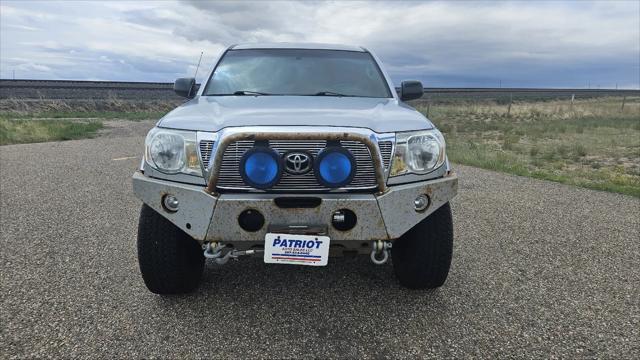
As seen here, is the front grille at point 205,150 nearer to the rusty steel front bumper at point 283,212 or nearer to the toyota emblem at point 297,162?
the rusty steel front bumper at point 283,212

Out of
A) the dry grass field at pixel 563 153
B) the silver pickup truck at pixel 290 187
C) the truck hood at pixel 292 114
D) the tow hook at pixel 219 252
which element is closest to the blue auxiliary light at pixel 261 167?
the silver pickup truck at pixel 290 187

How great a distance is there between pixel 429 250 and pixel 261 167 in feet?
3.72

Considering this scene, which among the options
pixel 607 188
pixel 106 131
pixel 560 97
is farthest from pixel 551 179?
pixel 560 97

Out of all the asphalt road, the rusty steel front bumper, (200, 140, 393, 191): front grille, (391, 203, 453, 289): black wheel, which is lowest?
the asphalt road

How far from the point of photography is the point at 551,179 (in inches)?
293

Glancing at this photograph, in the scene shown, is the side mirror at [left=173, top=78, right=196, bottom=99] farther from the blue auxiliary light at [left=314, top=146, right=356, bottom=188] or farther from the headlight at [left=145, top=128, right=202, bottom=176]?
the blue auxiliary light at [left=314, top=146, right=356, bottom=188]

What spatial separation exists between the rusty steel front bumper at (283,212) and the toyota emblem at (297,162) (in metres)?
0.13

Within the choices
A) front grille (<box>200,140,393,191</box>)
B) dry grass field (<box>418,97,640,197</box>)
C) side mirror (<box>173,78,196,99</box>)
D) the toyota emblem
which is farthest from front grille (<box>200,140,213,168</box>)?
dry grass field (<box>418,97,640,197</box>)

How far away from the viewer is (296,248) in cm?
234

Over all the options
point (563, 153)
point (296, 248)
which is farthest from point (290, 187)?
point (563, 153)

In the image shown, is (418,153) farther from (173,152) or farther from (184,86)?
(184,86)

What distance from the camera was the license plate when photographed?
232 cm

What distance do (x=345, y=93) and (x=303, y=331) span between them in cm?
174

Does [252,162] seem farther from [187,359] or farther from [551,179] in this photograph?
[551,179]
